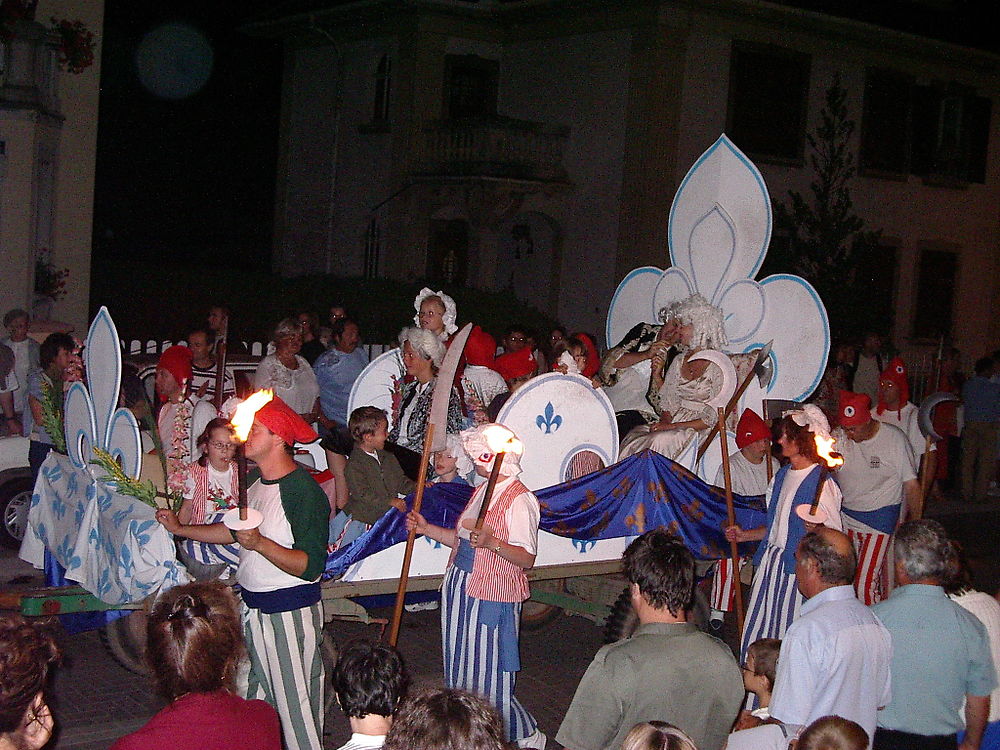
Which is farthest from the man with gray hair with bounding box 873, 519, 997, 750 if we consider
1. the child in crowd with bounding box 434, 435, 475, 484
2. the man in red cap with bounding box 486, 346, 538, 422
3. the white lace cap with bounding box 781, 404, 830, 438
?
the man in red cap with bounding box 486, 346, 538, 422

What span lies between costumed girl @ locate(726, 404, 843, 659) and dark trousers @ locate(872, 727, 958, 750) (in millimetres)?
1825

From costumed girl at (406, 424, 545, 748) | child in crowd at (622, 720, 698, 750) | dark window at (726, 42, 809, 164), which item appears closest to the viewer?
child in crowd at (622, 720, 698, 750)

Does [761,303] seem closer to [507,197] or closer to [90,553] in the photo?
[90,553]

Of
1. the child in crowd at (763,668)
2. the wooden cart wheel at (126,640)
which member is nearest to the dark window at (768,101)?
the wooden cart wheel at (126,640)

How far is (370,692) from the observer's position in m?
3.32

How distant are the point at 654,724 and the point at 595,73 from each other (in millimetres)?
19997

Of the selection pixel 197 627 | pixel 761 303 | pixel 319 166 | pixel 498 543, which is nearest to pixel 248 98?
pixel 319 166

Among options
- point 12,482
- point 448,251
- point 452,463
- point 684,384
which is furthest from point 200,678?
point 448,251

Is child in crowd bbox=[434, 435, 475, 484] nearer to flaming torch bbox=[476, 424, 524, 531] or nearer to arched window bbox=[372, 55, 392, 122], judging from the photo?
flaming torch bbox=[476, 424, 524, 531]

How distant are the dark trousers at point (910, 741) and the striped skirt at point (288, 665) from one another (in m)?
2.39

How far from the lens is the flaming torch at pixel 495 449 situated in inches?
213

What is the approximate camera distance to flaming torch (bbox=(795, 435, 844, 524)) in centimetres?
587

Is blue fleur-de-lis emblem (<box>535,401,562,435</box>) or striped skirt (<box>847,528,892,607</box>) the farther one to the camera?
striped skirt (<box>847,528,892,607</box>)

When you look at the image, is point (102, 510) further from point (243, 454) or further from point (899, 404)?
point (899, 404)
